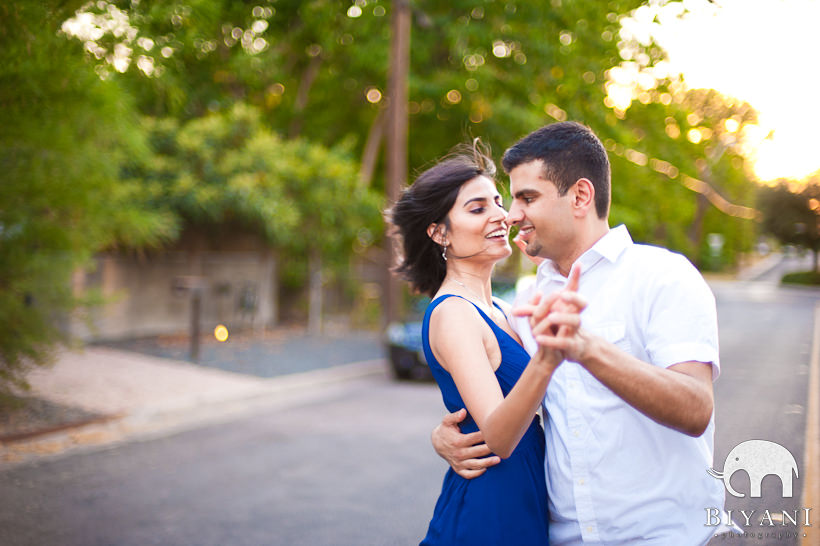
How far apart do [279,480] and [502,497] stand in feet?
14.5

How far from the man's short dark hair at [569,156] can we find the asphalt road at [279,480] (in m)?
1.72

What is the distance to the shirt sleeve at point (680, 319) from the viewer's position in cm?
164

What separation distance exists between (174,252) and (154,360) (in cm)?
534

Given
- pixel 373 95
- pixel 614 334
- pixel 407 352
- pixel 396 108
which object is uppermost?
pixel 373 95

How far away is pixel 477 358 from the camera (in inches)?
80.0

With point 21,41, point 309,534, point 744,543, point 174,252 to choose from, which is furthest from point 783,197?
point 174,252

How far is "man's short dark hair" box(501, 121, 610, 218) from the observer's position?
6.48ft

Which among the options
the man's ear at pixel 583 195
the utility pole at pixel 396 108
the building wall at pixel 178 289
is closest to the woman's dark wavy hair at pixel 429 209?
the man's ear at pixel 583 195

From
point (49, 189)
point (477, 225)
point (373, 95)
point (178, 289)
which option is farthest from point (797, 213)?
point (373, 95)

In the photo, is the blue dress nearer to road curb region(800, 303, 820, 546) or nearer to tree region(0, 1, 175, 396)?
road curb region(800, 303, 820, 546)

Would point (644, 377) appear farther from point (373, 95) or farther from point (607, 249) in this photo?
point (373, 95)

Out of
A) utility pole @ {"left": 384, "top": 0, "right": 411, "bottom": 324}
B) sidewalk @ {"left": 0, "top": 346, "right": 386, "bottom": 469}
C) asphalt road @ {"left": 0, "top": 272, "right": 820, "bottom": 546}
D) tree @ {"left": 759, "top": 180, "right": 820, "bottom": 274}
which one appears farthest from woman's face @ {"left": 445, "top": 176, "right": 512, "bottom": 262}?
utility pole @ {"left": 384, "top": 0, "right": 411, "bottom": 324}

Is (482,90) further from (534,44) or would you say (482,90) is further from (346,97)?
(346,97)

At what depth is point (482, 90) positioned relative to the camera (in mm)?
17906
